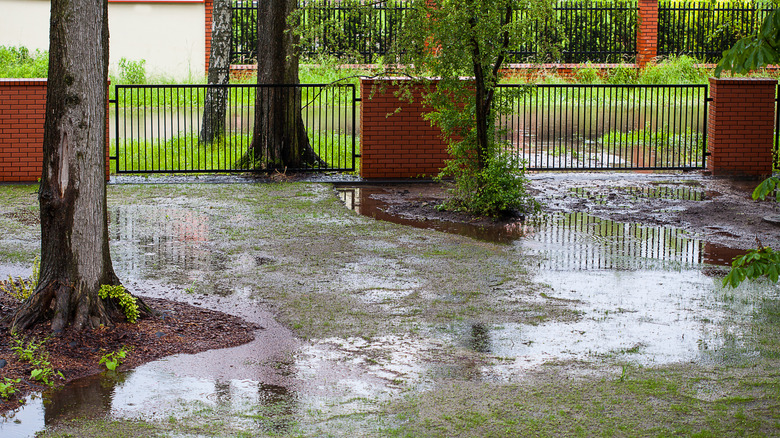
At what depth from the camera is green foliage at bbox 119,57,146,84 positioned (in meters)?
25.7

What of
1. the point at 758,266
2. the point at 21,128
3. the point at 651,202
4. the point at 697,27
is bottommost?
the point at 651,202

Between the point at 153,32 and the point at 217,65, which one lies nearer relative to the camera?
the point at 217,65

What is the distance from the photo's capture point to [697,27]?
1161 inches

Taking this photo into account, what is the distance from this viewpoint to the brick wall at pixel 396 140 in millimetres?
14430

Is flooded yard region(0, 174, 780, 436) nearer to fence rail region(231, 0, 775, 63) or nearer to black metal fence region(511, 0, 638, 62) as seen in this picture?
fence rail region(231, 0, 775, 63)

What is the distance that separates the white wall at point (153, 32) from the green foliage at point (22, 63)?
1.71 feet

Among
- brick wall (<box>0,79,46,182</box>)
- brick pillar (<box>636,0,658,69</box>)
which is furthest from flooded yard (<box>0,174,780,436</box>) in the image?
brick pillar (<box>636,0,658,69</box>)

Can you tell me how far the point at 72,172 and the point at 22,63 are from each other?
21.5 meters

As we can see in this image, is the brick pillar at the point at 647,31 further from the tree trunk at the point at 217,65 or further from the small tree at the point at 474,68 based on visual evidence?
the small tree at the point at 474,68

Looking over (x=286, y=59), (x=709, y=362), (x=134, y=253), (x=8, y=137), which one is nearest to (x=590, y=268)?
(x=709, y=362)

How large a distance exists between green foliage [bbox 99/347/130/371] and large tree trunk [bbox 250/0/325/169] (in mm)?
8693

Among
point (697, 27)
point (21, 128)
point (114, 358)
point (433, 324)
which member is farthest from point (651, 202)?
point (697, 27)

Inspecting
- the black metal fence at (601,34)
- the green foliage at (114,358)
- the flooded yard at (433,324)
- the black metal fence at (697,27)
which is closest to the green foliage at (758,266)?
the flooded yard at (433,324)

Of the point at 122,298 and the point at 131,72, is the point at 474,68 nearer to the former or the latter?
the point at 122,298
